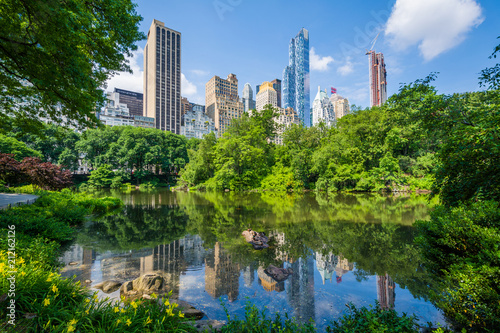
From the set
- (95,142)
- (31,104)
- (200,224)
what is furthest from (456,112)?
(95,142)

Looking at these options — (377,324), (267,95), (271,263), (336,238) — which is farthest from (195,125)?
(377,324)

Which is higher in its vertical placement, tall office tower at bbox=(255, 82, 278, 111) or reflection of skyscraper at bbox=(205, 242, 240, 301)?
tall office tower at bbox=(255, 82, 278, 111)

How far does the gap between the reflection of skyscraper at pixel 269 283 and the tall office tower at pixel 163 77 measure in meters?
99.8

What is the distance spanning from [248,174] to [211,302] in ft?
94.9

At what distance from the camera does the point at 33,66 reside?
613 cm

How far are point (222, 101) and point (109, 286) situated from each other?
102 m

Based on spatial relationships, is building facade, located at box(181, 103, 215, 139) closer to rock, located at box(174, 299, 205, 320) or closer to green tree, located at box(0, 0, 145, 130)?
green tree, located at box(0, 0, 145, 130)

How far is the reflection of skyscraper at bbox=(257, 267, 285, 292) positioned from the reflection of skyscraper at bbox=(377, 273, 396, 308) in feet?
6.75

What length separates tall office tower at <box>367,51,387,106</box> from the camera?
104562 millimetres

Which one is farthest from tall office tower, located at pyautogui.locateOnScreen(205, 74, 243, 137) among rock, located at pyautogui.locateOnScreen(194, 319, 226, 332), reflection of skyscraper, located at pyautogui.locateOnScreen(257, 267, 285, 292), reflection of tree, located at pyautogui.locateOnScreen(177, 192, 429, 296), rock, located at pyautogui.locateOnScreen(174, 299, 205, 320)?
rock, located at pyautogui.locateOnScreen(194, 319, 226, 332)

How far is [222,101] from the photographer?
332 ft

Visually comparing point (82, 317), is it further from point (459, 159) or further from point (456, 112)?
point (456, 112)

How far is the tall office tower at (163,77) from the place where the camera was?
96.3 meters

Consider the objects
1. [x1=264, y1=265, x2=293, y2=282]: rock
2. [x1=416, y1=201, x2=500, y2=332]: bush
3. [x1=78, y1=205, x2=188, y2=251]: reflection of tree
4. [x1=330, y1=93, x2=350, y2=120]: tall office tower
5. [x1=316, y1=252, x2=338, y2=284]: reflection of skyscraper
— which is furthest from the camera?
[x1=330, y1=93, x2=350, y2=120]: tall office tower
